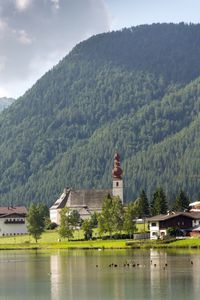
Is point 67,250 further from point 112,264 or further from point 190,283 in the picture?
point 190,283

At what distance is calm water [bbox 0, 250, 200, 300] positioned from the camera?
71.4 metres

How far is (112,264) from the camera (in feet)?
326

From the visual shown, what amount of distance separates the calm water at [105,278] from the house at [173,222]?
5018 centimetres

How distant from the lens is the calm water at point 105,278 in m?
71.4

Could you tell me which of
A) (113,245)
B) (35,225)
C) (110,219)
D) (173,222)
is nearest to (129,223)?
(110,219)

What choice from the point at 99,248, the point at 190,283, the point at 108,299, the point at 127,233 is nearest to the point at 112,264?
the point at 190,283

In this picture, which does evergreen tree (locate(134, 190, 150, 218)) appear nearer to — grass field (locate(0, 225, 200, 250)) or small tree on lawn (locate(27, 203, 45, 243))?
grass field (locate(0, 225, 200, 250))

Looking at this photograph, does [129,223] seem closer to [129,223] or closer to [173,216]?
[129,223]

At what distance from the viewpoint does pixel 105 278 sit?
84.5 m

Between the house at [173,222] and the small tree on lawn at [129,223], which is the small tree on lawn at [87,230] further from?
the house at [173,222]

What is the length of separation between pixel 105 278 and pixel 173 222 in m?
83.2

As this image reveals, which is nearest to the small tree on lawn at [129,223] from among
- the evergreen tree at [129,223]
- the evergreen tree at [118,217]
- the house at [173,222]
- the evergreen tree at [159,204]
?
the evergreen tree at [129,223]

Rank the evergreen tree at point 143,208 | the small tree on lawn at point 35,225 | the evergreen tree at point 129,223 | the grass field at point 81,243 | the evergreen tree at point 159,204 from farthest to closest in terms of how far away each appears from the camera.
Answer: the evergreen tree at point 143,208 < the evergreen tree at point 159,204 < the small tree on lawn at point 35,225 < the evergreen tree at point 129,223 < the grass field at point 81,243

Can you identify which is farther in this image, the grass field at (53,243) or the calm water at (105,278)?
the grass field at (53,243)
